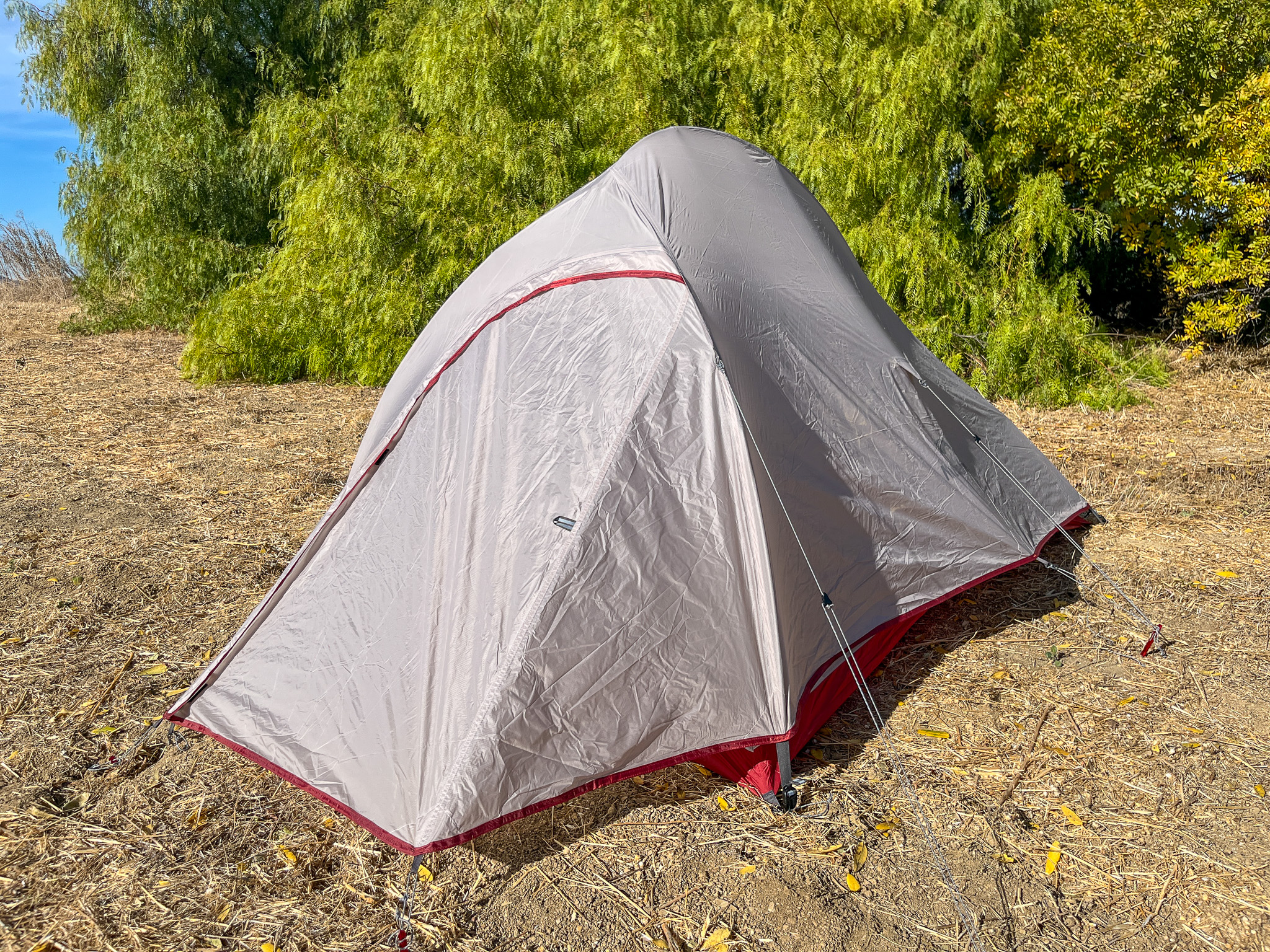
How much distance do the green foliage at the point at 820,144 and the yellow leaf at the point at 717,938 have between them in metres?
6.12

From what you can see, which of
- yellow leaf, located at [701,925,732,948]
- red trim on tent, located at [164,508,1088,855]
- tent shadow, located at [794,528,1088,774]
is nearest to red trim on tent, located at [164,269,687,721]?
red trim on tent, located at [164,508,1088,855]

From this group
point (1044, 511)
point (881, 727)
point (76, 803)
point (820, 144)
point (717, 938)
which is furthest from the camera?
point (820, 144)

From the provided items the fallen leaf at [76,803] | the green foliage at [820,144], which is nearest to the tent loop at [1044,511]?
the fallen leaf at [76,803]

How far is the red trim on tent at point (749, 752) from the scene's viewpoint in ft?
7.84

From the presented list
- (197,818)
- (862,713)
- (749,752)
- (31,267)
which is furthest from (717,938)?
(31,267)

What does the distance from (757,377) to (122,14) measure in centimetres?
1119

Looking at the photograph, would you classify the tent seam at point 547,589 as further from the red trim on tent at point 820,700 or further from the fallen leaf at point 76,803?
the fallen leaf at point 76,803

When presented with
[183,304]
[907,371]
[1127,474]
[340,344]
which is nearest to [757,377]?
[907,371]

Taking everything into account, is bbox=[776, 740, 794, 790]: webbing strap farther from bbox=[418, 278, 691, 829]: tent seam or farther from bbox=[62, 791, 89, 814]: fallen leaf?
bbox=[62, 791, 89, 814]: fallen leaf

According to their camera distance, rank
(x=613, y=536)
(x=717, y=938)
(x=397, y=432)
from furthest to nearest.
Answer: (x=397, y=432), (x=613, y=536), (x=717, y=938)

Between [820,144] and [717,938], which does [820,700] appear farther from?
[820,144]

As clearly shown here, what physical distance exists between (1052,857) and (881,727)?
59 cm

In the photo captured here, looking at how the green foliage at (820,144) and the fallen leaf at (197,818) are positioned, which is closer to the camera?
the fallen leaf at (197,818)

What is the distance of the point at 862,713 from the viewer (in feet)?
10.6
